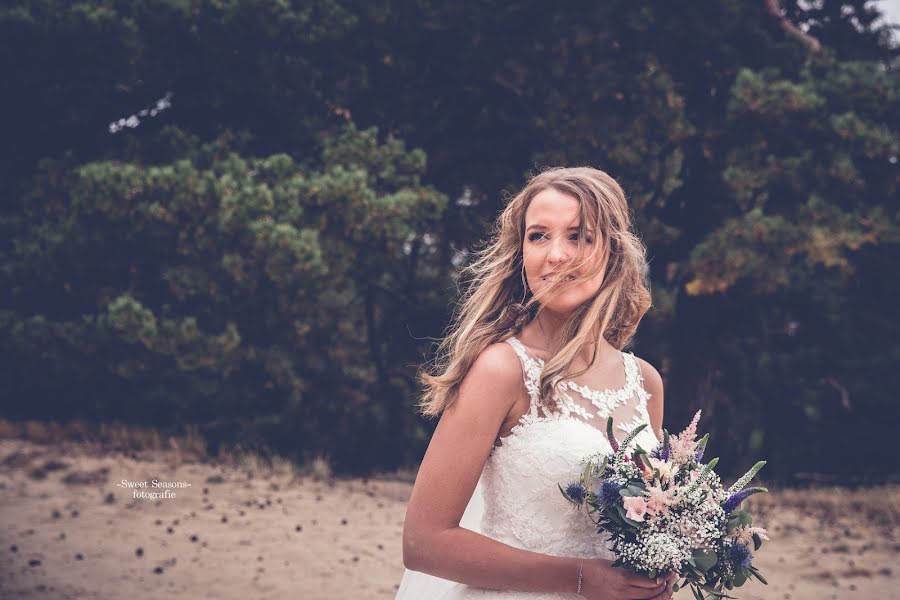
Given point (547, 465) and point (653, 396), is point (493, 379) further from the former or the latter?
point (653, 396)

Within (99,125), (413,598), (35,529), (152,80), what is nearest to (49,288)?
(99,125)

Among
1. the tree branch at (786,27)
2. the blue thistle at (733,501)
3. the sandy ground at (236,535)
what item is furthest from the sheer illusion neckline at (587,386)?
the tree branch at (786,27)

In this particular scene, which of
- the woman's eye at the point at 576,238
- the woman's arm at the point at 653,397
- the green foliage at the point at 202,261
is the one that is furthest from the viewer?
the green foliage at the point at 202,261

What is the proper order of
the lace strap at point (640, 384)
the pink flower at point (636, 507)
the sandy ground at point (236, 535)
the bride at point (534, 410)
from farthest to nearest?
1. the sandy ground at point (236, 535)
2. the lace strap at point (640, 384)
3. the bride at point (534, 410)
4. the pink flower at point (636, 507)

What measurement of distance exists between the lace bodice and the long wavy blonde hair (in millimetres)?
58

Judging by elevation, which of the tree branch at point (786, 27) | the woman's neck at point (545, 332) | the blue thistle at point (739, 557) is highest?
the tree branch at point (786, 27)

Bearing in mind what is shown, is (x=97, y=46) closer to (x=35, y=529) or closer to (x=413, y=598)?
(x=35, y=529)

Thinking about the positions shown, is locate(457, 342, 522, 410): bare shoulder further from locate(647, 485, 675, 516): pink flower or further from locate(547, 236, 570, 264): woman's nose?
locate(647, 485, 675, 516): pink flower

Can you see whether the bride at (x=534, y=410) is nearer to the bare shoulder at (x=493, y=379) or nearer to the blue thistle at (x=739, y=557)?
the bare shoulder at (x=493, y=379)

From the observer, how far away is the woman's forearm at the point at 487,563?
199 centimetres

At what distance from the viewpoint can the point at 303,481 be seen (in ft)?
36.5

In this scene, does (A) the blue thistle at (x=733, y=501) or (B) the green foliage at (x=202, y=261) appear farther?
(B) the green foliage at (x=202, y=261)

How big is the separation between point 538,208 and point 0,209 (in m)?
12.2

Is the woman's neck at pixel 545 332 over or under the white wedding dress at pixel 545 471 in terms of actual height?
over
